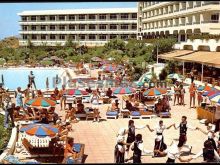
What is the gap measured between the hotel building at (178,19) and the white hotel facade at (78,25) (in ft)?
11.3

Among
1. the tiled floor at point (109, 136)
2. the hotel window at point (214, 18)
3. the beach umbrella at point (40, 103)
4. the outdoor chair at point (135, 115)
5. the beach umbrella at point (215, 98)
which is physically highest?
the hotel window at point (214, 18)

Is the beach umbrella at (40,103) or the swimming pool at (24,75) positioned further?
the swimming pool at (24,75)

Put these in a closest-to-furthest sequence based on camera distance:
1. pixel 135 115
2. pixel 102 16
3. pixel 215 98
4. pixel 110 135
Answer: pixel 110 135
pixel 215 98
pixel 135 115
pixel 102 16

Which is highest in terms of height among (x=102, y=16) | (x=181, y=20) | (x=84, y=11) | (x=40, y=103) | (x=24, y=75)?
(x=84, y=11)

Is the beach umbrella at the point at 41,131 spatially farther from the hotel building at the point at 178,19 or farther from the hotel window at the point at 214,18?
the hotel window at the point at 214,18

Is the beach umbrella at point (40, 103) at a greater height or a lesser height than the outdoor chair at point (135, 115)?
greater

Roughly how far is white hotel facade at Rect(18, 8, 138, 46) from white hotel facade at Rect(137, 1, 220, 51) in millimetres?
3345

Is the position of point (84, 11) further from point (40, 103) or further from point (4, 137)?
point (4, 137)

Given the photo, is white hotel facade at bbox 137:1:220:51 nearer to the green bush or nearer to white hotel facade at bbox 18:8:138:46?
white hotel facade at bbox 18:8:138:46

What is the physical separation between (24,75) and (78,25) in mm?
35788

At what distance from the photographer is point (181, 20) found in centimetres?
5016

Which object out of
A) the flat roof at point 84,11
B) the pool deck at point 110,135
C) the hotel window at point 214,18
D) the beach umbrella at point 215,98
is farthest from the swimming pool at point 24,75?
the flat roof at point 84,11

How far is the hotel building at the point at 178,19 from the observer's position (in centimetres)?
3969

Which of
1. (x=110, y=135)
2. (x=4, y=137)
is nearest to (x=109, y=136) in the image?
(x=110, y=135)
